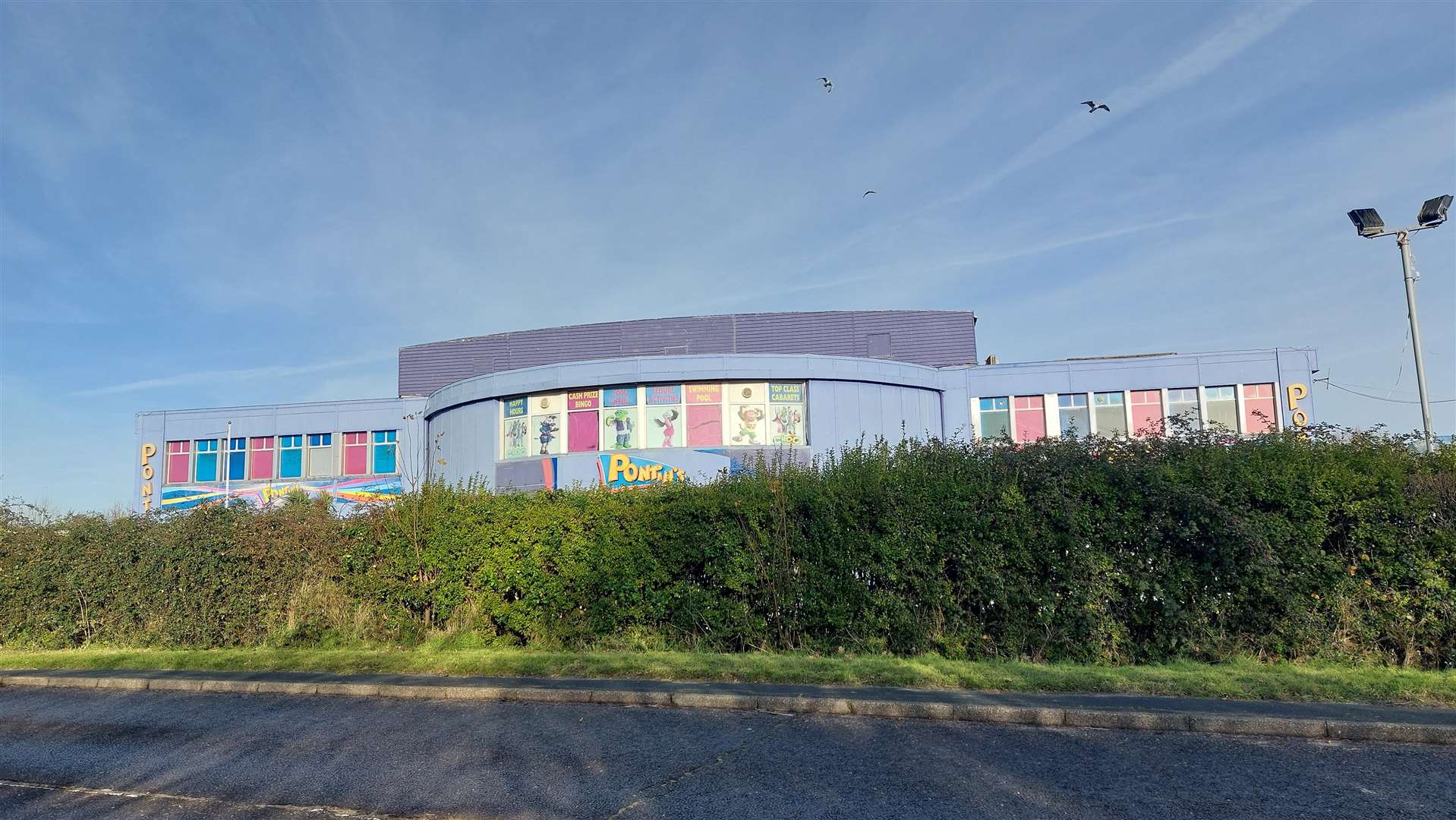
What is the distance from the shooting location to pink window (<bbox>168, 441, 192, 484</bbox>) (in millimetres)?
45688

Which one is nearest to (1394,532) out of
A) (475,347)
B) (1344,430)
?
(1344,430)

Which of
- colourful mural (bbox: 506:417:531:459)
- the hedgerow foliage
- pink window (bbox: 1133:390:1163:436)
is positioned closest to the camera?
the hedgerow foliage

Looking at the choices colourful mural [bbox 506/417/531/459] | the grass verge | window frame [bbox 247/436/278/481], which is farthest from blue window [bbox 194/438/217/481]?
the grass verge

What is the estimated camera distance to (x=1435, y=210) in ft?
62.3

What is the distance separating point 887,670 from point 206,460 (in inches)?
1822

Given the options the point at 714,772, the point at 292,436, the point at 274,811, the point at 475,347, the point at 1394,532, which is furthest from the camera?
the point at 475,347

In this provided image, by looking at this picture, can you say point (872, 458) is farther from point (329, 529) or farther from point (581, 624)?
point (329, 529)

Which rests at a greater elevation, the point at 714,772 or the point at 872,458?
the point at 872,458

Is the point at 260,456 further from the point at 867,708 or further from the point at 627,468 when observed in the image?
the point at 867,708

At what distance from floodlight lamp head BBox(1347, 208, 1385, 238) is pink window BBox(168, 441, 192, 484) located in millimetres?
49588

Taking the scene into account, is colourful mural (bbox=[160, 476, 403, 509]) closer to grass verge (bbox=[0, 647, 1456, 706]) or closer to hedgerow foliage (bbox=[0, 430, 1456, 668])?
hedgerow foliage (bbox=[0, 430, 1456, 668])

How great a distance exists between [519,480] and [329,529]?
18.3 m

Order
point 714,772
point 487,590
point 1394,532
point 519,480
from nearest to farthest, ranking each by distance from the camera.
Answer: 1. point 714,772
2. point 1394,532
3. point 487,590
4. point 519,480

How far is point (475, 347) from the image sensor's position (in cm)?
5288
